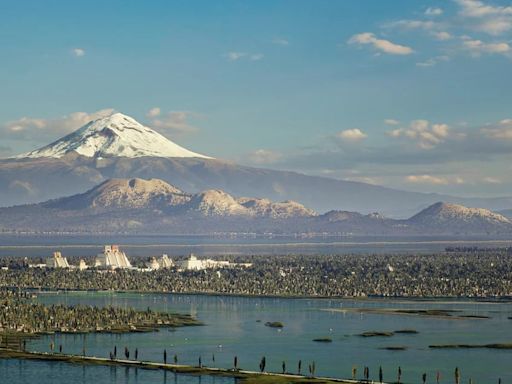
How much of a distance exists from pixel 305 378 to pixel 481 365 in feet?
119

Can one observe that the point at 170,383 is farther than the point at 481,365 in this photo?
No

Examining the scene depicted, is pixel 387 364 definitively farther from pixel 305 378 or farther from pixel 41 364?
pixel 41 364

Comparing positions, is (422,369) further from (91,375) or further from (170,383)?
(91,375)

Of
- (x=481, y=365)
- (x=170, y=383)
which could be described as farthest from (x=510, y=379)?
(x=170, y=383)

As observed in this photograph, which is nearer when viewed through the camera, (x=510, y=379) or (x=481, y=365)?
(x=510, y=379)

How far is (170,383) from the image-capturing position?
6821 inches

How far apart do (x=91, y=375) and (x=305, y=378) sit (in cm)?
3514

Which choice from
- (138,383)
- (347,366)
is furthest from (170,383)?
(347,366)

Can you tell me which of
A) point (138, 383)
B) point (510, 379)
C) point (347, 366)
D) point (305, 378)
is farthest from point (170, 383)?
point (510, 379)

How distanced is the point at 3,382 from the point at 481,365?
82.7m

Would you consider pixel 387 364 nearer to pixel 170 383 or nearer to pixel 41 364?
pixel 170 383

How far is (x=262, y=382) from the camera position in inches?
6796

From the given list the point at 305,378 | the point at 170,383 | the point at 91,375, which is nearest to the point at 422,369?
the point at 305,378

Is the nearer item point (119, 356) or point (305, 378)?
point (305, 378)
